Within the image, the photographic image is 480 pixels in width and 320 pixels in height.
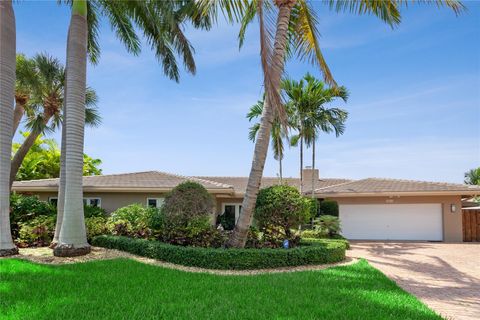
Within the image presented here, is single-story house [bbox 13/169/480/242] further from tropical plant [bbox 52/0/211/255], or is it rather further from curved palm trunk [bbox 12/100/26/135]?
tropical plant [bbox 52/0/211/255]

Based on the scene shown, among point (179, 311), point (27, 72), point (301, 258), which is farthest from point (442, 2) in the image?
point (27, 72)

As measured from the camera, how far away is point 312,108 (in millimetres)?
19312

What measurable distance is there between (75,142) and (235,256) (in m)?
5.73

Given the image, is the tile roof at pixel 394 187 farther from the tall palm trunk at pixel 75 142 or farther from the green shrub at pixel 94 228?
the tall palm trunk at pixel 75 142

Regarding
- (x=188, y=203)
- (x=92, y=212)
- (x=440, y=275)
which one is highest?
(x=188, y=203)

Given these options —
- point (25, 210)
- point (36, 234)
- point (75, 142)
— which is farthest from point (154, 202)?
point (75, 142)

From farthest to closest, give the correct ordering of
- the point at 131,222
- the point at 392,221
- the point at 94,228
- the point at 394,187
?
the point at 392,221, the point at 394,187, the point at 131,222, the point at 94,228

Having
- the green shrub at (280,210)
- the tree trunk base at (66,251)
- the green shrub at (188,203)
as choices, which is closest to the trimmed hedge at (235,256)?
the green shrub at (280,210)

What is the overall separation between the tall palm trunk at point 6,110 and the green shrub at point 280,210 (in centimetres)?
718

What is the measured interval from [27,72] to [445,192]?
829 inches

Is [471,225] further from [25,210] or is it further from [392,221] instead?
[25,210]

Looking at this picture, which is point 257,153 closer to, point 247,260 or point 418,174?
point 247,260

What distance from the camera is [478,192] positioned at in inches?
729

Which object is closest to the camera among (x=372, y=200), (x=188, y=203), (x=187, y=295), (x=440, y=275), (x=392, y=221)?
(x=187, y=295)
